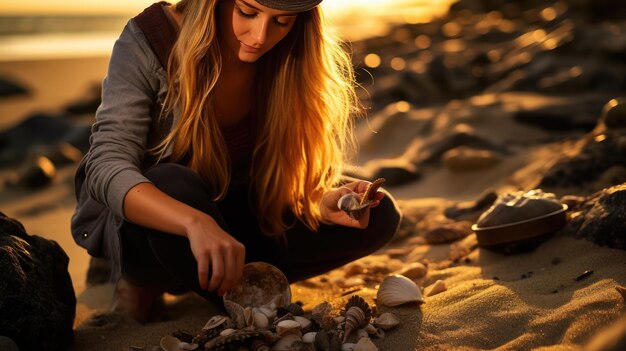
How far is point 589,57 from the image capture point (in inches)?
236

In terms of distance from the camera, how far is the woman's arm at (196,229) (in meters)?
2.08

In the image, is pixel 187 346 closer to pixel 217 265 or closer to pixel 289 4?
pixel 217 265

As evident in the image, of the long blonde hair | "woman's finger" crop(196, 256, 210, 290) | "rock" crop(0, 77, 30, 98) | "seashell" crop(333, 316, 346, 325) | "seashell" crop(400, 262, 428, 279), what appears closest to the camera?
"woman's finger" crop(196, 256, 210, 290)

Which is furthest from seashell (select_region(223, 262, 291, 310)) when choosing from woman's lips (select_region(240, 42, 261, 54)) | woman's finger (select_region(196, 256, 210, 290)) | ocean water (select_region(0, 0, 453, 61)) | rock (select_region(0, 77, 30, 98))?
ocean water (select_region(0, 0, 453, 61))

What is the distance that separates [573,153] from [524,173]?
1.53 ft

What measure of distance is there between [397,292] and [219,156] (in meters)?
0.83

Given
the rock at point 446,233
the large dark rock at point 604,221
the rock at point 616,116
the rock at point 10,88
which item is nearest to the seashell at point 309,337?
the large dark rock at point 604,221

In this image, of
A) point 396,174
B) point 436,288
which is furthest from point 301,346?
point 396,174

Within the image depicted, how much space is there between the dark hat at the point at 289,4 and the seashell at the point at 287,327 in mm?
985

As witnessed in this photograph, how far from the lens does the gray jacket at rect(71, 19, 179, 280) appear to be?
2330mm

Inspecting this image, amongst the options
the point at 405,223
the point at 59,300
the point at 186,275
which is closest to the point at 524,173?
the point at 405,223

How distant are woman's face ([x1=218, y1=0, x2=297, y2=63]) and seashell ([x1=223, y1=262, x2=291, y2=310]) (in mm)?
735

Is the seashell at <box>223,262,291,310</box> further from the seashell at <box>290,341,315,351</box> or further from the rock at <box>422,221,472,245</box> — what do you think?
the rock at <box>422,221,472,245</box>

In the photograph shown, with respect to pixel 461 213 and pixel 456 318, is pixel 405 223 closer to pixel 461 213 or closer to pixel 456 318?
pixel 461 213
